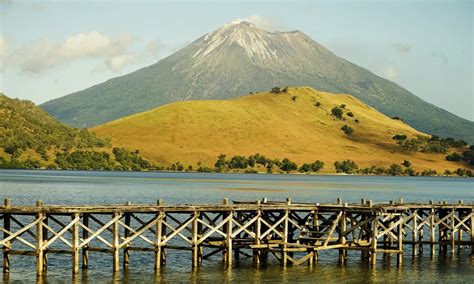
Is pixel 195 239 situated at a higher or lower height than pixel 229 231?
lower

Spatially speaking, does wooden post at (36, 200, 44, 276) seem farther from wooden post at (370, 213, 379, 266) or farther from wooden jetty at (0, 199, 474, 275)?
wooden post at (370, 213, 379, 266)

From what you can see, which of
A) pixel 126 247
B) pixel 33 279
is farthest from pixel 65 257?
pixel 33 279

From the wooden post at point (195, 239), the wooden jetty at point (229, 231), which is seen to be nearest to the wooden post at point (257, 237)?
the wooden jetty at point (229, 231)

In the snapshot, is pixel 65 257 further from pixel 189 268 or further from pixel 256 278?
pixel 256 278

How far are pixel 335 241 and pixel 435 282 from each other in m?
9.33

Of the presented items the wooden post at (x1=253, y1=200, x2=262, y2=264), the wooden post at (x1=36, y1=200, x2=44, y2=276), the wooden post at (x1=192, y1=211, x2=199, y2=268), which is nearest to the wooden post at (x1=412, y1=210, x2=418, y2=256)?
the wooden post at (x1=253, y1=200, x2=262, y2=264)

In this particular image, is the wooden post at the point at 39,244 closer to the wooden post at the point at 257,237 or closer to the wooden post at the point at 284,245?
the wooden post at the point at 257,237

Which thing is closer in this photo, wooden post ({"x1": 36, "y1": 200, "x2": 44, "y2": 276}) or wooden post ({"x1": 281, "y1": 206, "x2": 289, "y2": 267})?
wooden post ({"x1": 36, "y1": 200, "x2": 44, "y2": 276})

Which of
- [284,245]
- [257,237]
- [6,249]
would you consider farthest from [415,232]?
[6,249]

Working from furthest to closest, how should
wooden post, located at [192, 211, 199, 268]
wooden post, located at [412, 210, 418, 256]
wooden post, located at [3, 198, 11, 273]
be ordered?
wooden post, located at [412, 210, 418, 256]
wooden post, located at [192, 211, 199, 268]
wooden post, located at [3, 198, 11, 273]

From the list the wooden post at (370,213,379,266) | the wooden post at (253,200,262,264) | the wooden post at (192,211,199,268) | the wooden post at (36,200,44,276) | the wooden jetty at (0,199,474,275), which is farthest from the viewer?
the wooden post at (370,213,379,266)

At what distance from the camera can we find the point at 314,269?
4953cm

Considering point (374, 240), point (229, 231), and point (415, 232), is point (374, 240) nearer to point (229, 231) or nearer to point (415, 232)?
point (415, 232)

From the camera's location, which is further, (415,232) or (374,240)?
(415,232)
